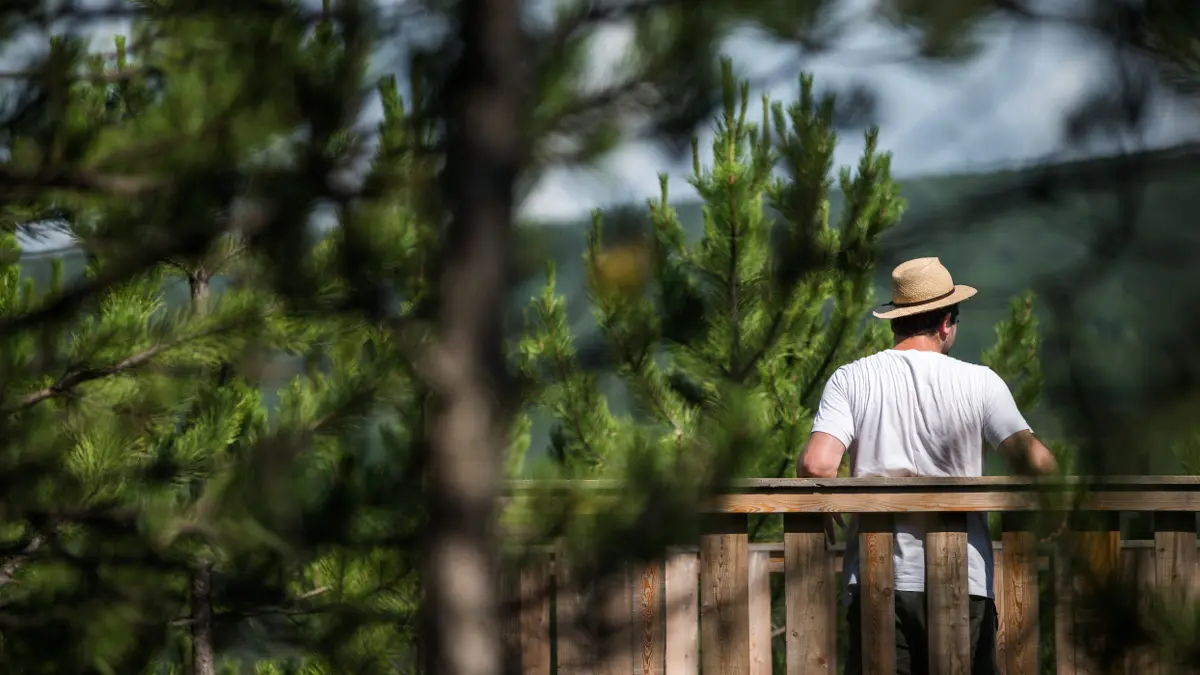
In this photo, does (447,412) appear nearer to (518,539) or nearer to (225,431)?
(518,539)

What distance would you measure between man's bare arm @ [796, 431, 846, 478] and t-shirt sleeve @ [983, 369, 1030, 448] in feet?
1.24

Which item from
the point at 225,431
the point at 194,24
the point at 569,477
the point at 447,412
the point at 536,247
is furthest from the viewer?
the point at 225,431

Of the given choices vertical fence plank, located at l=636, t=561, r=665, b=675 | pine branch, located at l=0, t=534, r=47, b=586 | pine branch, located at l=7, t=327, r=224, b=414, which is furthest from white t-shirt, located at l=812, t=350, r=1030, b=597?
pine branch, located at l=0, t=534, r=47, b=586

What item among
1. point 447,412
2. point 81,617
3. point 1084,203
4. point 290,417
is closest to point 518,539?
point 447,412

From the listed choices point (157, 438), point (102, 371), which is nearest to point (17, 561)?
point (102, 371)

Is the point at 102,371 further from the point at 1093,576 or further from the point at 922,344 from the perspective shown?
the point at 1093,576

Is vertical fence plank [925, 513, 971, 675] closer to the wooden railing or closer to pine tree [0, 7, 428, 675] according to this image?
the wooden railing

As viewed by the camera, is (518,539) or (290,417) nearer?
(518,539)

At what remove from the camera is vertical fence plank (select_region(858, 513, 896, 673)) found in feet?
10.1

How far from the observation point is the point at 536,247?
Answer: 96.0 inches

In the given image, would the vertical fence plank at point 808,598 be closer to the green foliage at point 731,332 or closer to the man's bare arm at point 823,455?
the man's bare arm at point 823,455

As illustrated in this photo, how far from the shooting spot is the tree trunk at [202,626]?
17.7ft

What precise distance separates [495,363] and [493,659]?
0.56 metres

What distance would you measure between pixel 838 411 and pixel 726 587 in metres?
0.59
